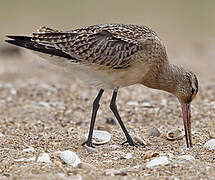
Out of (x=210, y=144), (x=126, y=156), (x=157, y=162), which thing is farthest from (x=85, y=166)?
(x=210, y=144)

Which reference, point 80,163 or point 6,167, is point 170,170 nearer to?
point 80,163

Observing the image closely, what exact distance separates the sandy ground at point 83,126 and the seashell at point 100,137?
0.10m

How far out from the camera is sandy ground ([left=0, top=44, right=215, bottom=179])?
7000mm

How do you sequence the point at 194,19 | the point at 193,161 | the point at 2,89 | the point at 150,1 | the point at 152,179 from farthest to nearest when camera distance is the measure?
the point at 150,1, the point at 194,19, the point at 2,89, the point at 193,161, the point at 152,179

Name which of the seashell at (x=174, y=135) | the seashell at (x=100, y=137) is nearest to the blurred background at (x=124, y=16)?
the seashell at (x=174, y=135)

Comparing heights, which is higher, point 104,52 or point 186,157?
point 104,52

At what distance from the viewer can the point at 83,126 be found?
35.2ft

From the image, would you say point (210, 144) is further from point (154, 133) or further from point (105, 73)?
point (105, 73)

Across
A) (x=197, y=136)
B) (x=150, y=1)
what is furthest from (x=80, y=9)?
(x=197, y=136)

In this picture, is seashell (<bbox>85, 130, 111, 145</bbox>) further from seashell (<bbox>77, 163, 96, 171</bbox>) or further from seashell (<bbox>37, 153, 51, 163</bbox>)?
seashell (<bbox>77, 163, 96, 171</bbox>)

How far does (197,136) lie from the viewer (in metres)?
9.45

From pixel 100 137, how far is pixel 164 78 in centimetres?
147

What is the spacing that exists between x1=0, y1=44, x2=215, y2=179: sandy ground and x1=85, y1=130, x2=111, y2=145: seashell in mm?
99

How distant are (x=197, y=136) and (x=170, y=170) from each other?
101 inches
